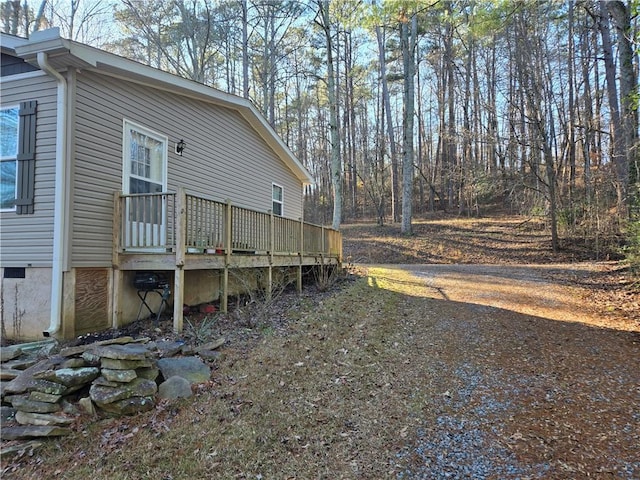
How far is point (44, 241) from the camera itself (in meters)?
5.25

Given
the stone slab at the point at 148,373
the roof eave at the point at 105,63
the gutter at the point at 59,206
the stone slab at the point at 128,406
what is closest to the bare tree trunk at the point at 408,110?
the roof eave at the point at 105,63

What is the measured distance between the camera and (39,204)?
17.4ft

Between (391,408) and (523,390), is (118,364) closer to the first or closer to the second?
(391,408)

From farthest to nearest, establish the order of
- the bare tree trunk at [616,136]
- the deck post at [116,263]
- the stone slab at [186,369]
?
the bare tree trunk at [616,136] < the deck post at [116,263] < the stone slab at [186,369]

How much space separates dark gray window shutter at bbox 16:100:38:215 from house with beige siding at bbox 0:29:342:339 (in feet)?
0.05

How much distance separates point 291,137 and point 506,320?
25.6 metres

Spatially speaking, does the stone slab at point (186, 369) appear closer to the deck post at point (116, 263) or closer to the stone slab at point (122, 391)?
the stone slab at point (122, 391)

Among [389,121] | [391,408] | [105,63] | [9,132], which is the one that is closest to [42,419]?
[391,408]

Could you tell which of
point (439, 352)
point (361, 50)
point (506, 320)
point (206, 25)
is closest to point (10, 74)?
point (439, 352)

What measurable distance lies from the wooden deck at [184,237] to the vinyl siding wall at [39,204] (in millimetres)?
864

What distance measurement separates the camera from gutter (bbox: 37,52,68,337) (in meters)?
5.05

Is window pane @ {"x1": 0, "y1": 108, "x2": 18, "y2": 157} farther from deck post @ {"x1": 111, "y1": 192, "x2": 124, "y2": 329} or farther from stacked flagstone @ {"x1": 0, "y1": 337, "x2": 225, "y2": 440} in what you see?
stacked flagstone @ {"x1": 0, "y1": 337, "x2": 225, "y2": 440}

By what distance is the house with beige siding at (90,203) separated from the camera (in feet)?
16.9

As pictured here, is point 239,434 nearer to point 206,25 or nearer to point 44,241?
point 44,241
